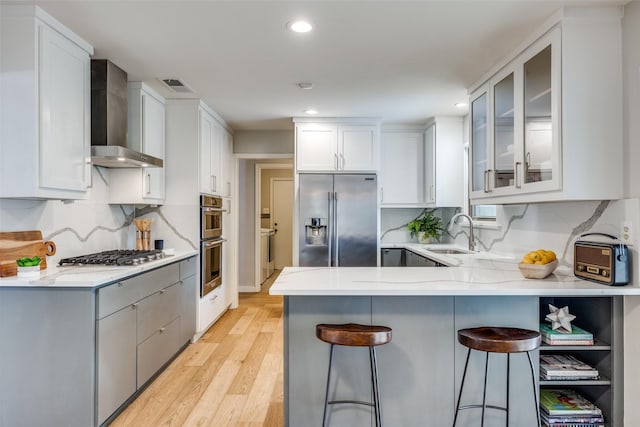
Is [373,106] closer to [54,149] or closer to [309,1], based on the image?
[309,1]

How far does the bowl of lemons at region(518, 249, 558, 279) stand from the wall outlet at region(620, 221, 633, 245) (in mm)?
350

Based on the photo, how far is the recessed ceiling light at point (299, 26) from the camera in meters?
2.25

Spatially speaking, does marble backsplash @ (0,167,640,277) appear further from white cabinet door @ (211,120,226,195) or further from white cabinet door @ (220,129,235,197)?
white cabinet door @ (220,129,235,197)

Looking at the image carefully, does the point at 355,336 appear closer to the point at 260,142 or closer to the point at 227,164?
the point at 227,164

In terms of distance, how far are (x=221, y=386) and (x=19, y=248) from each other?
1628 millimetres

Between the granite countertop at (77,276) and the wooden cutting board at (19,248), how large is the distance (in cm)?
7

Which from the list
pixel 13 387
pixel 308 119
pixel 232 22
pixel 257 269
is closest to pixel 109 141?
→ pixel 232 22

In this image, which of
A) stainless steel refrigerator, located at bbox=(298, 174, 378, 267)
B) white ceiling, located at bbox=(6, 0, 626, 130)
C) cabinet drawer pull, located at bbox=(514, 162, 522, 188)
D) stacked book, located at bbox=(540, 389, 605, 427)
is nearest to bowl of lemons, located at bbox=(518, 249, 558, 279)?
cabinet drawer pull, located at bbox=(514, 162, 522, 188)

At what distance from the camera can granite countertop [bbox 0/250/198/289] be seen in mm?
2107

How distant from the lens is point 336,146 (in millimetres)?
4449

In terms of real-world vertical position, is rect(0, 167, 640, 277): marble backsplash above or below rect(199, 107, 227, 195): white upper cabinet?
below

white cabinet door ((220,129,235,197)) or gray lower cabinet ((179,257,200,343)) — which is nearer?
gray lower cabinet ((179,257,200,343))

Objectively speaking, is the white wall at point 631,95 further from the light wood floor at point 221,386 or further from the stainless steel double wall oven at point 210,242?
the stainless steel double wall oven at point 210,242

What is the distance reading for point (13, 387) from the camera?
2.14 meters
